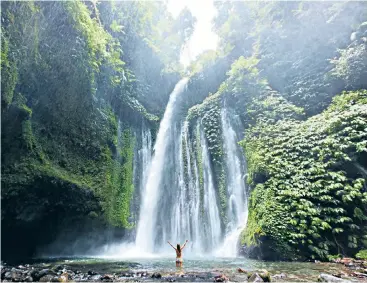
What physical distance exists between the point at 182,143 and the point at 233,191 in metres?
4.67

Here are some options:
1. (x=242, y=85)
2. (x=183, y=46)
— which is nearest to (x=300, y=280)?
(x=242, y=85)

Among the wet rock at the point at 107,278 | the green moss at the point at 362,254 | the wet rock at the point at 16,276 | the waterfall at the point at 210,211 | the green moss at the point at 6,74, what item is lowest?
the wet rock at the point at 107,278

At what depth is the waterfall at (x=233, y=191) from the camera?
1163 centimetres

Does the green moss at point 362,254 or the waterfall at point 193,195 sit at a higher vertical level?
the waterfall at point 193,195

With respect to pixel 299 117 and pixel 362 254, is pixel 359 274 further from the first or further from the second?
pixel 299 117

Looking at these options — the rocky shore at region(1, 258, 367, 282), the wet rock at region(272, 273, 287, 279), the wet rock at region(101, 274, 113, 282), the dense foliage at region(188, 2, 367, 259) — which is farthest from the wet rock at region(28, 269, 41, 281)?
the dense foliage at region(188, 2, 367, 259)

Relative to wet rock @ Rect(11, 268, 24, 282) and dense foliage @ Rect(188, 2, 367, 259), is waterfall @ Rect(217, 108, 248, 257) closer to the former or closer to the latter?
dense foliage @ Rect(188, 2, 367, 259)

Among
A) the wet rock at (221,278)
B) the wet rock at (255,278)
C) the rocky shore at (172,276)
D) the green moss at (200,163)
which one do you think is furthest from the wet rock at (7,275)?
the green moss at (200,163)

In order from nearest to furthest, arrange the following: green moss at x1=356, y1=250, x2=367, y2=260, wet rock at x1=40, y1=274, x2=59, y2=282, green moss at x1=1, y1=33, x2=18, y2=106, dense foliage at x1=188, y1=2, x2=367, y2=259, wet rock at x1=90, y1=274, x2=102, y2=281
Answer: wet rock at x1=40, y1=274, x2=59, y2=282, wet rock at x1=90, y1=274, x2=102, y2=281, green moss at x1=356, y1=250, x2=367, y2=260, green moss at x1=1, y1=33, x2=18, y2=106, dense foliage at x1=188, y1=2, x2=367, y2=259

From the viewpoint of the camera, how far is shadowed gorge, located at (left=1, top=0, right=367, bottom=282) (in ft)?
30.7

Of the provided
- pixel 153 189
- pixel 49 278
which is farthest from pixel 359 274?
pixel 153 189

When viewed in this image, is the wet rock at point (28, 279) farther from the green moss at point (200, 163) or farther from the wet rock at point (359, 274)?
the green moss at point (200, 163)

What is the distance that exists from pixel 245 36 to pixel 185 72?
18.9 ft

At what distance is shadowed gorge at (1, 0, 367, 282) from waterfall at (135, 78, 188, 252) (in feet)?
0.24
